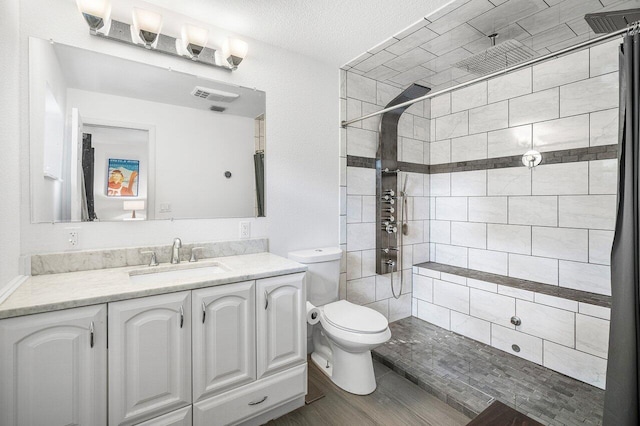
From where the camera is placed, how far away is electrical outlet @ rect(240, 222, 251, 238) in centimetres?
223

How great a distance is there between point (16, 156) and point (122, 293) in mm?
945

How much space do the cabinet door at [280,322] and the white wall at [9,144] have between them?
115cm

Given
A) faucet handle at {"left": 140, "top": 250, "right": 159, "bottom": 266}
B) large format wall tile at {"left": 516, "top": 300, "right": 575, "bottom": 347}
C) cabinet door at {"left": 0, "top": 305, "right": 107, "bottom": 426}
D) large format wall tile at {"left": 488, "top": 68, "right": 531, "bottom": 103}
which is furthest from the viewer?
large format wall tile at {"left": 488, "top": 68, "right": 531, "bottom": 103}

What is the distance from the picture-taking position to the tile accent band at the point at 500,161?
7.37 feet

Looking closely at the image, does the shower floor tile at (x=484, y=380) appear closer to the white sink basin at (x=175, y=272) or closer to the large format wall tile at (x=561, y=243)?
the large format wall tile at (x=561, y=243)

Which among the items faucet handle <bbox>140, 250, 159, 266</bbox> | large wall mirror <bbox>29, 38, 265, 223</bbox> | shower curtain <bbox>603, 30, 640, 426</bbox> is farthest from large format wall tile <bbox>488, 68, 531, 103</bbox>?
faucet handle <bbox>140, 250, 159, 266</bbox>

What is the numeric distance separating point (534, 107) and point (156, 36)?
291 cm

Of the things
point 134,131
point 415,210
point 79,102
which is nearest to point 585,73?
point 415,210

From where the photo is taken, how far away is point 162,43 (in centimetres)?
193

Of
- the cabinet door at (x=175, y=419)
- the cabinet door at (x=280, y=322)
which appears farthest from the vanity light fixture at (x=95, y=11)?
the cabinet door at (x=175, y=419)

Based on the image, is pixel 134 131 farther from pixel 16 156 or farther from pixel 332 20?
pixel 332 20

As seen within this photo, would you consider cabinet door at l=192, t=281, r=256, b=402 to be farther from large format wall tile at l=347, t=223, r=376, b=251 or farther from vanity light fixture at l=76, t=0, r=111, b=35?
vanity light fixture at l=76, t=0, r=111, b=35

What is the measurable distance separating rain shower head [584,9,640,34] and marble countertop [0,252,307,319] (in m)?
1.97

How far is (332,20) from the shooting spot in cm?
207
